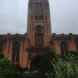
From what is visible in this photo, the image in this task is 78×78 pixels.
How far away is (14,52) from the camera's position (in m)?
33.9

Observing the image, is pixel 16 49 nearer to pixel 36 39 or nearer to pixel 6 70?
pixel 36 39

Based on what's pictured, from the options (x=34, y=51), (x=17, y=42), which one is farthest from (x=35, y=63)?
(x=17, y=42)

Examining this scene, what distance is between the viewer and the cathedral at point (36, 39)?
33812 mm

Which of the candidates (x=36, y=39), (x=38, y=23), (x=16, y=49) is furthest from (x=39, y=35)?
(x=16, y=49)

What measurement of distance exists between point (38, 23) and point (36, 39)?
1955mm

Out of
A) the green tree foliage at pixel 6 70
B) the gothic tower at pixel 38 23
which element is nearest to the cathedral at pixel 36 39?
the gothic tower at pixel 38 23

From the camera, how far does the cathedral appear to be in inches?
1331

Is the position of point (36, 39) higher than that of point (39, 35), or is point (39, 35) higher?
point (39, 35)

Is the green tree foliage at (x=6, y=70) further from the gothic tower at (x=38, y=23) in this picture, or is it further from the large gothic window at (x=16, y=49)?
the gothic tower at (x=38, y=23)

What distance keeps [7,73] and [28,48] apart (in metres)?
8.04

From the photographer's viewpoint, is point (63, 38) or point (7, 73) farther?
point (63, 38)

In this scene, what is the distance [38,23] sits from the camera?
3475 cm

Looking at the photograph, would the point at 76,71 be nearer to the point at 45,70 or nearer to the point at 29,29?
the point at 45,70

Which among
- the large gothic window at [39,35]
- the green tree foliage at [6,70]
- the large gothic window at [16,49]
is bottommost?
the green tree foliage at [6,70]
